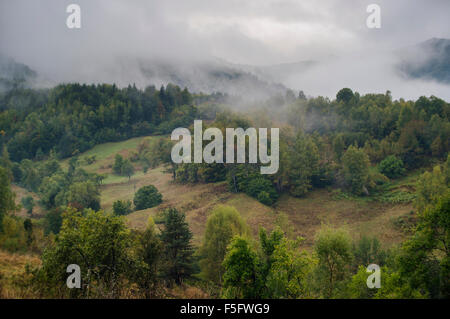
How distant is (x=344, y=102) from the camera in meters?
90.9

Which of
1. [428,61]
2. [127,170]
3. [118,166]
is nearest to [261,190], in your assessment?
[127,170]

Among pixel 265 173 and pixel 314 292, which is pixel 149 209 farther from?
pixel 314 292

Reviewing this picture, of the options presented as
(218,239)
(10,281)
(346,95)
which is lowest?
Result: (218,239)

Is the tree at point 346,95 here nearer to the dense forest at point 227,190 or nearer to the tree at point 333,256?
the dense forest at point 227,190

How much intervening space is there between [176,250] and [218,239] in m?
6.98

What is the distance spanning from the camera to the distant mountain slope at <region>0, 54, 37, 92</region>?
166 metres

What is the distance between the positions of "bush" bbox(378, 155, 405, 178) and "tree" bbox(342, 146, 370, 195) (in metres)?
7.07

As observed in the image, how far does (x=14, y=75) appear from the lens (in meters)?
179

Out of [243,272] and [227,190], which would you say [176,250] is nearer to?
[243,272]

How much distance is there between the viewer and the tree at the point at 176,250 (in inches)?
1003

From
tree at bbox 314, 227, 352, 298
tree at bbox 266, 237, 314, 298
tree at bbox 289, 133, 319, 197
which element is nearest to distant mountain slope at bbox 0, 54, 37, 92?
tree at bbox 289, 133, 319, 197

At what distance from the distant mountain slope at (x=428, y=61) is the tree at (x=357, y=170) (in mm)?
135574
